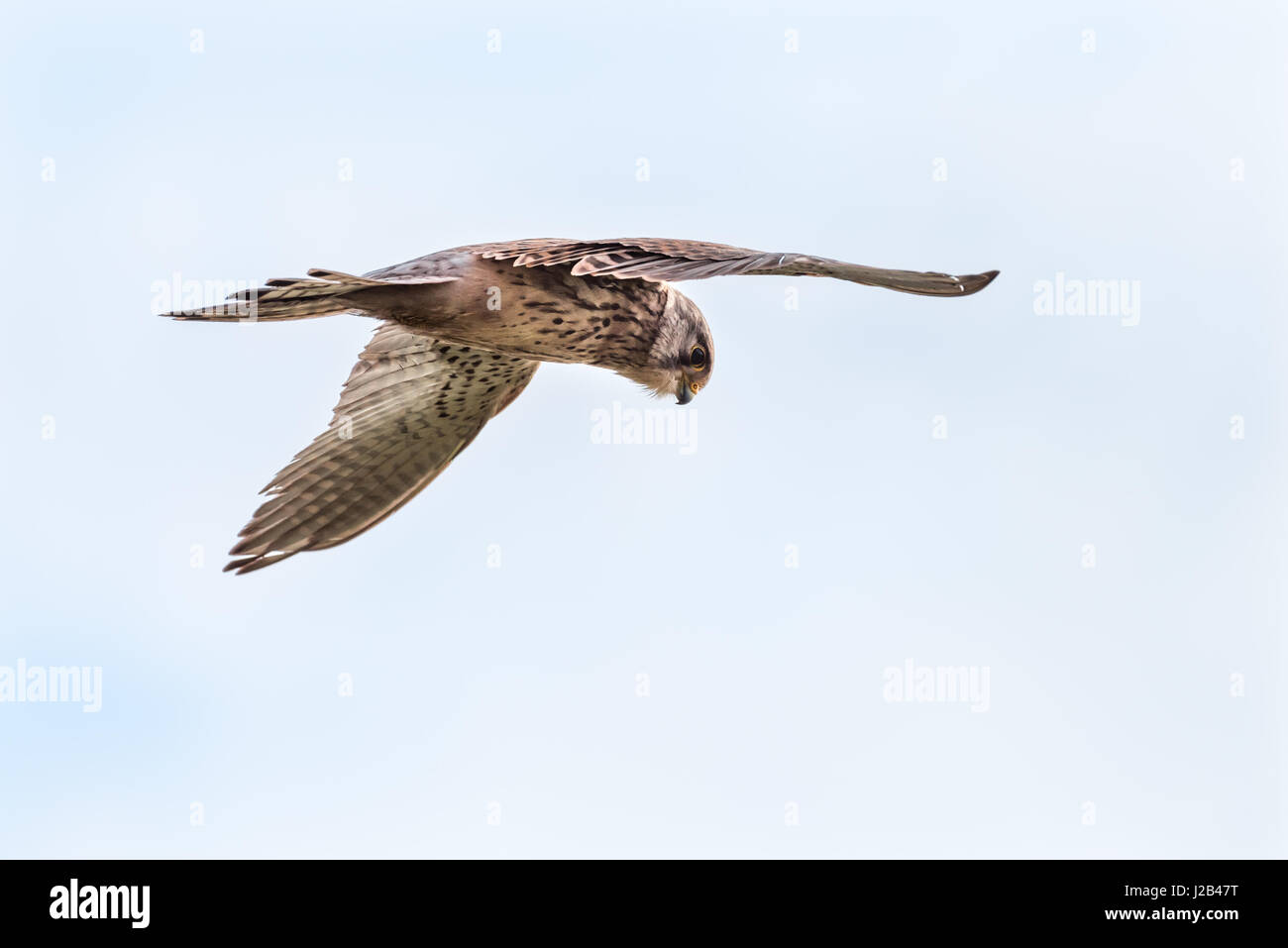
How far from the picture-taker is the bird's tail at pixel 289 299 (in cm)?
961

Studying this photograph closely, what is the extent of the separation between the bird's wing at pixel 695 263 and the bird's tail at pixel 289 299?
3.72 feet

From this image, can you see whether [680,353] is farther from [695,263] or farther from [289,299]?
[289,299]

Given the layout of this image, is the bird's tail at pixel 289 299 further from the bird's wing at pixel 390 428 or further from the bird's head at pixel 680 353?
the bird's wing at pixel 390 428

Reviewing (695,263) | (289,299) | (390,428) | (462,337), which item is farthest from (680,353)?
(289,299)

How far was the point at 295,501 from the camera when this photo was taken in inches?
500

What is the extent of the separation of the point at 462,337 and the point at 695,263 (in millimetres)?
2155

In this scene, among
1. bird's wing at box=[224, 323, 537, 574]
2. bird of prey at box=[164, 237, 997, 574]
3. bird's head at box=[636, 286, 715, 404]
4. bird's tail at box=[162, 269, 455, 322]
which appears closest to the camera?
bird's tail at box=[162, 269, 455, 322]

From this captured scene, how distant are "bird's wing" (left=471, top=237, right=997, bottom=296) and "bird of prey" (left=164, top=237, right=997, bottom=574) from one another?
0.5 inches

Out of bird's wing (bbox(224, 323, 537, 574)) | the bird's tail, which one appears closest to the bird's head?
bird's wing (bbox(224, 323, 537, 574))

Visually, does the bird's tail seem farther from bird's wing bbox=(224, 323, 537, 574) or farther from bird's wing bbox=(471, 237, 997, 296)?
bird's wing bbox=(224, 323, 537, 574)

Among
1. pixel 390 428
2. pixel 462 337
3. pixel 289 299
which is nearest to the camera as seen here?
pixel 289 299

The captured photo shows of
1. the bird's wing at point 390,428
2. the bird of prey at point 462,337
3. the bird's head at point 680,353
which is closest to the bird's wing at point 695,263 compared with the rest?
the bird of prey at point 462,337

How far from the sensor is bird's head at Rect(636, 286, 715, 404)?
11.7m

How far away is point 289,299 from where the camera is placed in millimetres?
9922
